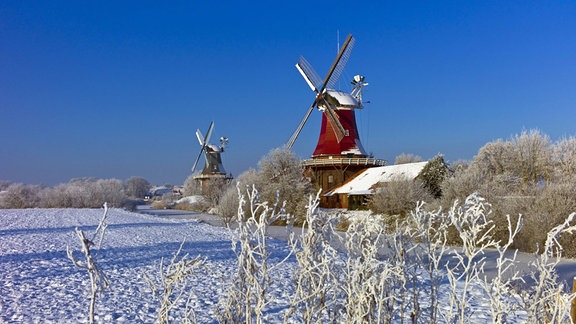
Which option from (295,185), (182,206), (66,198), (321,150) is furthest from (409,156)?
(66,198)

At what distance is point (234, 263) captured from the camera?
1161 centimetres

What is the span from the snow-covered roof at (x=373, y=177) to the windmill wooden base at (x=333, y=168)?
1215 millimetres

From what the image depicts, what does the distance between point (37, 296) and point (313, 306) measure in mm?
7052

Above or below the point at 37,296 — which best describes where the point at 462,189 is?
above

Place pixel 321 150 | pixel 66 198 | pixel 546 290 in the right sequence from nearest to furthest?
pixel 546 290
pixel 321 150
pixel 66 198

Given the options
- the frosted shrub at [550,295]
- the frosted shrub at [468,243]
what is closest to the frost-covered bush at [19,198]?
the frosted shrub at [468,243]

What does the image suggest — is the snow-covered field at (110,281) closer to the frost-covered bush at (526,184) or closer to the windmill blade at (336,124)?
the frost-covered bush at (526,184)

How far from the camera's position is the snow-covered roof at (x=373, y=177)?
26.7m

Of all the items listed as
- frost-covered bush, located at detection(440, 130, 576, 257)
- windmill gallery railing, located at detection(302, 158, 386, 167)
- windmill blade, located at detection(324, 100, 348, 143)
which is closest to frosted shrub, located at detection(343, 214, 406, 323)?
frost-covered bush, located at detection(440, 130, 576, 257)

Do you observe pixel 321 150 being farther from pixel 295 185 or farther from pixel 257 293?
pixel 257 293

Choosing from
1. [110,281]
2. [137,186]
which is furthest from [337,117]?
[137,186]

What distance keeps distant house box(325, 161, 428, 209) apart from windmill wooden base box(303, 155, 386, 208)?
1.28 meters

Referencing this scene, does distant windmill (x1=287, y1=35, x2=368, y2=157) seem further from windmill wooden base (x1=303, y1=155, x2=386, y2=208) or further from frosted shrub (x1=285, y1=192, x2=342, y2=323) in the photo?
frosted shrub (x1=285, y1=192, x2=342, y2=323)

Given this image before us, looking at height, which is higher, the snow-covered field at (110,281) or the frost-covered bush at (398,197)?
the frost-covered bush at (398,197)
